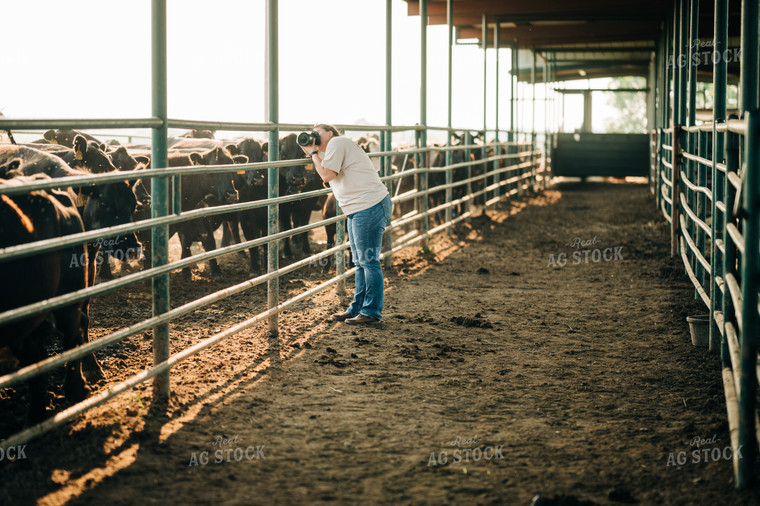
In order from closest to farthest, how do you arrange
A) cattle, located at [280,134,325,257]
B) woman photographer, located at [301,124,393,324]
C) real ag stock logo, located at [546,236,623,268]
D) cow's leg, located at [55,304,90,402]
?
cow's leg, located at [55,304,90,402] < woman photographer, located at [301,124,393,324] < real ag stock logo, located at [546,236,623,268] < cattle, located at [280,134,325,257]

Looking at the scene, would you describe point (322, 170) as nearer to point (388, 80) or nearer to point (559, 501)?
point (388, 80)

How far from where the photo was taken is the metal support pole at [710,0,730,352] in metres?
5.40

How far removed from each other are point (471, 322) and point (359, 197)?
58.1 inches

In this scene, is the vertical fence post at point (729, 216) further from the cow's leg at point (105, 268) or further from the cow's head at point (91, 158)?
the cow's leg at point (105, 268)

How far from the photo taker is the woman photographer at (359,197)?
6.16 metres

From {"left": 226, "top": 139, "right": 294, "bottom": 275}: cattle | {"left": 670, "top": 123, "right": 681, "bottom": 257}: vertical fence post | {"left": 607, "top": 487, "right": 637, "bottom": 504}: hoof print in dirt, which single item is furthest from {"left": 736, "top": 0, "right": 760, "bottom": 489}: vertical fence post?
{"left": 226, "top": 139, "right": 294, "bottom": 275}: cattle

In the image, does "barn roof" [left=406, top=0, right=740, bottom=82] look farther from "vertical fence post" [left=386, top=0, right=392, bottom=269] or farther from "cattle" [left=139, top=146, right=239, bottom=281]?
"cattle" [left=139, top=146, right=239, bottom=281]

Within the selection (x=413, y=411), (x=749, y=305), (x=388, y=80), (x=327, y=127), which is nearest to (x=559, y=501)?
(x=749, y=305)

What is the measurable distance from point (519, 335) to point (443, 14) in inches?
409

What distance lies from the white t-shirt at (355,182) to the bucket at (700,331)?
2.59 m

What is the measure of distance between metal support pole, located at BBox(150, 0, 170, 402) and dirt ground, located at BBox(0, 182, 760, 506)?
0.85 ft

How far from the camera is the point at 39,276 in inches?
160

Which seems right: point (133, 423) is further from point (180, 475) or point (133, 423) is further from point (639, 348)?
point (639, 348)

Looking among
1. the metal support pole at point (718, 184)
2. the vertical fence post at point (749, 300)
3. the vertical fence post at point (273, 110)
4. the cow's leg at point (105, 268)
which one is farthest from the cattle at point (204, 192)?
the vertical fence post at point (749, 300)
